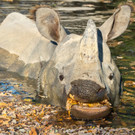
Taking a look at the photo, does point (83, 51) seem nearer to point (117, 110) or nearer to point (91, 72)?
point (91, 72)

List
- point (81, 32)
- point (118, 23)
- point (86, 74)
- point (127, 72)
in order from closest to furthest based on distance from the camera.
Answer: point (86, 74)
point (118, 23)
point (127, 72)
point (81, 32)

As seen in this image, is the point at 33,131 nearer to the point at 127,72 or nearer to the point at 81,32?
the point at 127,72

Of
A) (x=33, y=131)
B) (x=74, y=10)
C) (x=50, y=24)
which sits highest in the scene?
(x=50, y=24)

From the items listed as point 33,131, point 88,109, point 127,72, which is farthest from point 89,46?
point 127,72

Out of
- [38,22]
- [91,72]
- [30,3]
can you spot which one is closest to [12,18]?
[38,22]

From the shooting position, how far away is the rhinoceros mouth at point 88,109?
6.67m

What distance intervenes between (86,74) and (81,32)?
7.48 metres

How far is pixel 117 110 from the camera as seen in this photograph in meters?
7.70

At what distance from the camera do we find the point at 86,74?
665cm

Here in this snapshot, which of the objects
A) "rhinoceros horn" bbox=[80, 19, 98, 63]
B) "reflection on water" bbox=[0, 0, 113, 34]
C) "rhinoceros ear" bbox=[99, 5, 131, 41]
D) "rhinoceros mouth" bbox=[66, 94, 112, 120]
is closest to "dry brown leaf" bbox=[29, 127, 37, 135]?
"rhinoceros mouth" bbox=[66, 94, 112, 120]

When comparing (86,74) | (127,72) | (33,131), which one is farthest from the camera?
(127,72)

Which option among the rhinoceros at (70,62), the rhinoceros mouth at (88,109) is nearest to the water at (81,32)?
the rhinoceros at (70,62)

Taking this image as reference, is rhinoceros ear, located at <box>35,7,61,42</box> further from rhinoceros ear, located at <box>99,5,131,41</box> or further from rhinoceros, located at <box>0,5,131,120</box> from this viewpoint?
rhinoceros ear, located at <box>99,5,131,41</box>

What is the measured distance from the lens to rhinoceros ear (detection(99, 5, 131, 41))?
330 inches
